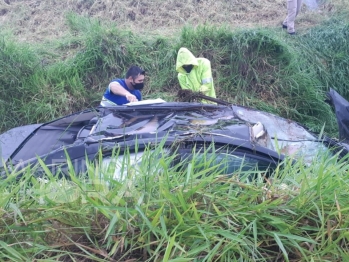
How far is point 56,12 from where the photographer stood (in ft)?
32.6

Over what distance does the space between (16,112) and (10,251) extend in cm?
574

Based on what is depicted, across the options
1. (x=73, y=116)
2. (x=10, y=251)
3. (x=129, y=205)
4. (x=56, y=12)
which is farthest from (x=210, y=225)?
(x=56, y=12)

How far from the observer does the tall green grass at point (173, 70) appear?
7082mm

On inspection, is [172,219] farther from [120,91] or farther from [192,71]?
[192,71]

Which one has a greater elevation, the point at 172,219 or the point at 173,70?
the point at 172,219

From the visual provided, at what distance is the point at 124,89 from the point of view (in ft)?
18.5

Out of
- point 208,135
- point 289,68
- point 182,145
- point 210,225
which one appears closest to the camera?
point 210,225

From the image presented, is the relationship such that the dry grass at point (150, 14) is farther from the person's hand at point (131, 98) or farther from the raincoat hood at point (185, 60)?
the person's hand at point (131, 98)

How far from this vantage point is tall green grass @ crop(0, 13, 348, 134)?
7082mm

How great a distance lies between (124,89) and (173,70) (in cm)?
221

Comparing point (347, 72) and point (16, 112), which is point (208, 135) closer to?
point (16, 112)

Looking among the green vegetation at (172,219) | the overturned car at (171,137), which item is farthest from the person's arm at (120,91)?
the green vegetation at (172,219)

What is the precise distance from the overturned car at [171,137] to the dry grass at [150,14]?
16.5 feet

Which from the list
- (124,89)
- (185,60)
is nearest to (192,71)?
(185,60)
